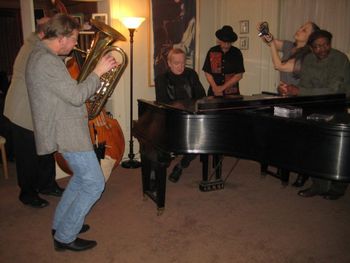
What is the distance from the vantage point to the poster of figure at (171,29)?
4773 mm

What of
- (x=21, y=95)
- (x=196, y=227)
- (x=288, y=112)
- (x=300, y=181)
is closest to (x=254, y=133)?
(x=288, y=112)

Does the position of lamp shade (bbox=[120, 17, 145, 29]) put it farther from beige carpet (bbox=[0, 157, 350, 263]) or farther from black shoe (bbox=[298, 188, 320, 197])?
black shoe (bbox=[298, 188, 320, 197])

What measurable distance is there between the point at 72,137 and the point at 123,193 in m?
1.62

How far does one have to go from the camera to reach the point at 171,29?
16.2 feet

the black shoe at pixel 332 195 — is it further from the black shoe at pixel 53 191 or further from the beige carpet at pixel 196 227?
the black shoe at pixel 53 191

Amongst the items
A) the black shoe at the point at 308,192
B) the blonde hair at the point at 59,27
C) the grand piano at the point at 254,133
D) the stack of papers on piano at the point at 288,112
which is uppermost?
the blonde hair at the point at 59,27

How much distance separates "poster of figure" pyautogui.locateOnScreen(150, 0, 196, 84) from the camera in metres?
4.77

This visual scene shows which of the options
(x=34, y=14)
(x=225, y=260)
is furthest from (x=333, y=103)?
(x=34, y=14)

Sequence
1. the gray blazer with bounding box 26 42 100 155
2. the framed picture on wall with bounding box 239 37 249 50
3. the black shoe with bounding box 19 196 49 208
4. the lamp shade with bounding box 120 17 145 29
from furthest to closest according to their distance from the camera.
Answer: the framed picture on wall with bounding box 239 37 249 50 < the lamp shade with bounding box 120 17 145 29 < the black shoe with bounding box 19 196 49 208 < the gray blazer with bounding box 26 42 100 155

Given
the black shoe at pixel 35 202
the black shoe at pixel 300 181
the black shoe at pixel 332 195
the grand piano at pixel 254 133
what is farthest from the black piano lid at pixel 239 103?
the black shoe at pixel 35 202

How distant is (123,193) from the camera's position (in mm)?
3625

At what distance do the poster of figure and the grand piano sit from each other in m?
1.91

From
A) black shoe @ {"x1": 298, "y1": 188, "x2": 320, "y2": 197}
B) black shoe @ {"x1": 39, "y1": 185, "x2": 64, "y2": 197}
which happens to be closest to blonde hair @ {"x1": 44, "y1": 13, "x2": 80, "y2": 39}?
black shoe @ {"x1": 39, "y1": 185, "x2": 64, "y2": 197}

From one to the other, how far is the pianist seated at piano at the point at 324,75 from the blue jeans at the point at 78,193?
1962 millimetres
